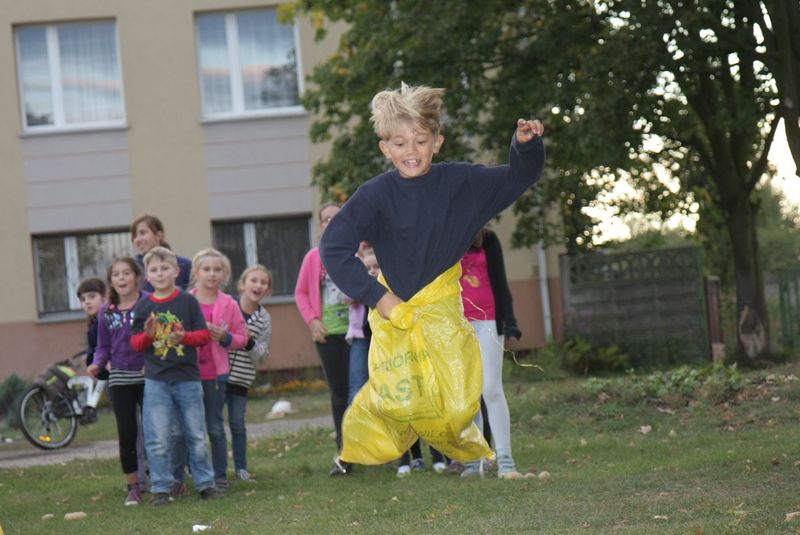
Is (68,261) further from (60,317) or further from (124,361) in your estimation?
(124,361)

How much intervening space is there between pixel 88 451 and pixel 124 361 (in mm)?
5485

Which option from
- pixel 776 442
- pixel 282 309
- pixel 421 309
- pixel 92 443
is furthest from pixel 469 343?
pixel 282 309

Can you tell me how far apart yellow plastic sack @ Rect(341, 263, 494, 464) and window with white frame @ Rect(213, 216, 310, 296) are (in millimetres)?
18155

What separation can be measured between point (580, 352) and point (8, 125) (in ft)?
35.2

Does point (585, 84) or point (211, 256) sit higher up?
point (585, 84)

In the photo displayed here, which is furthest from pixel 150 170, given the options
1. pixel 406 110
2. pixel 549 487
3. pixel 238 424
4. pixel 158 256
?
pixel 406 110

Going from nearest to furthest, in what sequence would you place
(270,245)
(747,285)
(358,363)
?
1. (358,363)
2. (747,285)
3. (270,245)

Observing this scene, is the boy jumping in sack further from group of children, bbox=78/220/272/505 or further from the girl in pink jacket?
the girl in pink jacket

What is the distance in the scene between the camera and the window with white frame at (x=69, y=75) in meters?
23.4

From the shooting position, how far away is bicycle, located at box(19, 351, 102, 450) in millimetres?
15219

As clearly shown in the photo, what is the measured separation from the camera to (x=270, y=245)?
23.7 metres

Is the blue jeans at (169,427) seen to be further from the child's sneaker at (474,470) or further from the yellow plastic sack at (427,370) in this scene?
the yellow plastic sack at (427,370)

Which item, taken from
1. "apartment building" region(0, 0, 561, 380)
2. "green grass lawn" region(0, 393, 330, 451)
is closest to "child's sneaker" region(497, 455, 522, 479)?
"green grass lawn" region(0, 393, 330, 451)

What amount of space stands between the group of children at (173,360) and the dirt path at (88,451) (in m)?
3.67
